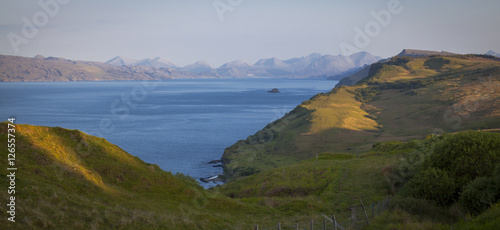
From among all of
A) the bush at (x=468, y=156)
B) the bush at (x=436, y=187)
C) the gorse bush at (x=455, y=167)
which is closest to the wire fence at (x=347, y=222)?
the bush at (x=436, y=187)

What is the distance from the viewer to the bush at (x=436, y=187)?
2811 cm

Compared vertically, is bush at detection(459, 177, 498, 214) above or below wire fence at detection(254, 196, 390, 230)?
above

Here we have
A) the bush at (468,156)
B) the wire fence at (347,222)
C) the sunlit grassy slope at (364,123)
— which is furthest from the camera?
the sunlit grassy slope at (364,123)

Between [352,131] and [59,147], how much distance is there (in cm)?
11855

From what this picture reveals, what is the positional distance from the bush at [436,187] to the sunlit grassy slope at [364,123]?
181ft

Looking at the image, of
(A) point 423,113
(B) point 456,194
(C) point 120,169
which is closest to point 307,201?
(B) point 456,194

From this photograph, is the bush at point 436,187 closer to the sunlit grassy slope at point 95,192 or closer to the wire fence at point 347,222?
the wire fence at point 347,222

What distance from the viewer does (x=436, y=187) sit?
92.7 feet

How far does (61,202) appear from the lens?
57.8 ft

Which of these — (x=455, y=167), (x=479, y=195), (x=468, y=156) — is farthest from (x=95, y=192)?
(x=468, y=156)

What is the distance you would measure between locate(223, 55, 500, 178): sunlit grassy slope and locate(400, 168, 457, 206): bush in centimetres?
5518

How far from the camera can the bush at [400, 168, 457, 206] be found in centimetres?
2811

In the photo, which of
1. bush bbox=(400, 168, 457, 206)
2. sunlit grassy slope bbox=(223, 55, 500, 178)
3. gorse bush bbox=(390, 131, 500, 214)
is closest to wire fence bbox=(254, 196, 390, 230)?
bush bbox=(400, 168, 457, 206)

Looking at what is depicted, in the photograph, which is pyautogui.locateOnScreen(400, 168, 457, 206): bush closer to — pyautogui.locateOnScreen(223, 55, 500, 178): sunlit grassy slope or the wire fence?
the wire fence
